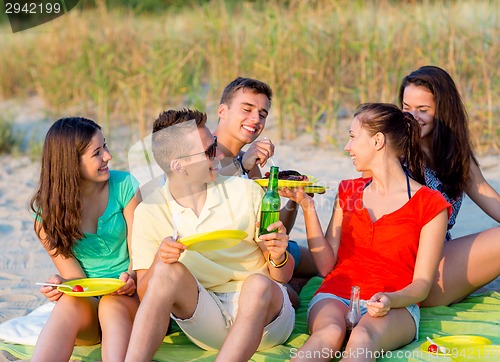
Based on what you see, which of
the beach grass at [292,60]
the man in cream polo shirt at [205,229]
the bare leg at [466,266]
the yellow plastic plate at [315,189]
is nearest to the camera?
the man in cream polo shirt at [205,229]

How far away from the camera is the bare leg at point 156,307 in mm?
3020

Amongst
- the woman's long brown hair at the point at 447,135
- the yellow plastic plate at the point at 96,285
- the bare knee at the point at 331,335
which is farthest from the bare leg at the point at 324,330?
the woman's long brown hair at the point at 447,135

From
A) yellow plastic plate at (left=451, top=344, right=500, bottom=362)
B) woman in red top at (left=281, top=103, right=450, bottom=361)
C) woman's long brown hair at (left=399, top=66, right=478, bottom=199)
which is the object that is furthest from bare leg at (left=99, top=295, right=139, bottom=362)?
woman's long brown hair at (left=399, top=66, right=478, bottom=199)

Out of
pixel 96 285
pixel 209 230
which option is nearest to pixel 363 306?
pixel 209 230

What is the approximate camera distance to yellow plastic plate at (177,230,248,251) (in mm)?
2934

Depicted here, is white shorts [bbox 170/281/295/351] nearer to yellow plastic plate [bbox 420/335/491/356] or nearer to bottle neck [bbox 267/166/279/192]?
bottle neck [bbox 267/166/279/192]

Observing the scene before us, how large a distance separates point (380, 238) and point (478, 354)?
724 millimetres

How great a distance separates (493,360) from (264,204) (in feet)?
3.87

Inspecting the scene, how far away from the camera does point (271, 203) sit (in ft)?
10.9

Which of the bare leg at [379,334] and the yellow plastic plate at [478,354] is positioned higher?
the bare leg at [379,334]

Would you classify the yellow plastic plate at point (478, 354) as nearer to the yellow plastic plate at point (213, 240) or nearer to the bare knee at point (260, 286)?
the bare knee at point (260, 286)

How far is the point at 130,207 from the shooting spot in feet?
12.4

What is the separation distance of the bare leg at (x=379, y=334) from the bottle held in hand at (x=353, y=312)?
5 centimetres

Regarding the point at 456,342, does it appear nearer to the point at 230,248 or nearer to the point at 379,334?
the point at 379,334
